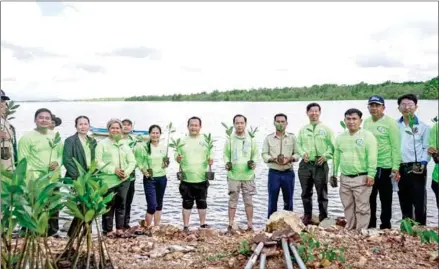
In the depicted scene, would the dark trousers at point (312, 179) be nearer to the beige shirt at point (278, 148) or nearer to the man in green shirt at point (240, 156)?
the beige shirt at point (278, 148)

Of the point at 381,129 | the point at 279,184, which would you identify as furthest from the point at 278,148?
the point at 381,129

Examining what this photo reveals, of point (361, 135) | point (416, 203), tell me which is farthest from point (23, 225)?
point (416, 203)

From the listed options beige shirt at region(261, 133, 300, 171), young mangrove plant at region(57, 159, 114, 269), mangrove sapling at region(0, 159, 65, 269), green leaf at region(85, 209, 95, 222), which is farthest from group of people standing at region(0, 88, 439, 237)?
mangrove sapling at region(0, 159, 65, 269)

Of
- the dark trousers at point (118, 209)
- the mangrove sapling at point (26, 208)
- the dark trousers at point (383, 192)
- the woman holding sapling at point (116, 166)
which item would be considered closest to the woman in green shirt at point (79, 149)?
the woman holding sapling at point (116, 166)

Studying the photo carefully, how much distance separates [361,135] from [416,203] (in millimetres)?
1091

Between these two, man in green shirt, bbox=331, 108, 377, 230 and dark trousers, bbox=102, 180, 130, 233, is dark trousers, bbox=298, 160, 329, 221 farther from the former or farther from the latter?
dark trousers, bbox=102, 180, 130, 233

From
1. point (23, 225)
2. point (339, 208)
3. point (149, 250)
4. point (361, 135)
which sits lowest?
point (339, 208)

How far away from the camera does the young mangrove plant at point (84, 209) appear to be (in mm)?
3502

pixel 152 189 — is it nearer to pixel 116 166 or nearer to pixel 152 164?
pixel 152 164

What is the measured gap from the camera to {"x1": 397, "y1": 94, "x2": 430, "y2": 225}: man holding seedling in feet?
17.5

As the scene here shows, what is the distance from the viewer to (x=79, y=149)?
560 centimetres

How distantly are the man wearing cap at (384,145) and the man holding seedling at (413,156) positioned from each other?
118mm

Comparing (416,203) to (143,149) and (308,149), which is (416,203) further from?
(143,149)

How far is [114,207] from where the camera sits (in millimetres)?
5703
